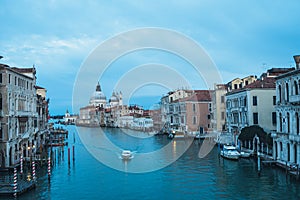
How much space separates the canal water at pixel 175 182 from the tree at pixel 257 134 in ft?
5.96

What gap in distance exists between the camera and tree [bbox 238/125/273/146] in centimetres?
2325

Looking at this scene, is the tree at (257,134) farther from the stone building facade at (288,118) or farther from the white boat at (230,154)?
the white boat at (230,154)

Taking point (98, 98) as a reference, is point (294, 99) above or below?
below

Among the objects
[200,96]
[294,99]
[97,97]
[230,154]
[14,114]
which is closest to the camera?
[294,99]

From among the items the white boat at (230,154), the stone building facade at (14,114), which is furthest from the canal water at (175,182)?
the stone building facade at (14,114)

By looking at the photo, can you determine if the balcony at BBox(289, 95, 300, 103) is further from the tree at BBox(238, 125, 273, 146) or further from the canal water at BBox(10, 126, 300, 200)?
the tree at BBox(238, 125, 273, 146)

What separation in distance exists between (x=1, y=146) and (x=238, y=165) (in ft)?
48.4

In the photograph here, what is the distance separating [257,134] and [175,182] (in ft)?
30.2

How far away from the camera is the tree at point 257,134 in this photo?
23250mm

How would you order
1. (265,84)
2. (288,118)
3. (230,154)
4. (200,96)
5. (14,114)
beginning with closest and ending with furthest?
1. (288,118)
2. (14,114)
3. (230,154)
4. (265,84)
5. (200,96)

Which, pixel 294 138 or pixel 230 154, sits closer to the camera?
pixel 294 138

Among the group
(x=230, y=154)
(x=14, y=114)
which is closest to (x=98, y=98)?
(x=230, y=154)

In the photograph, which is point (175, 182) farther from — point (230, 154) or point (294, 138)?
point (230, 154)

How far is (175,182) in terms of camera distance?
61.4 ft
